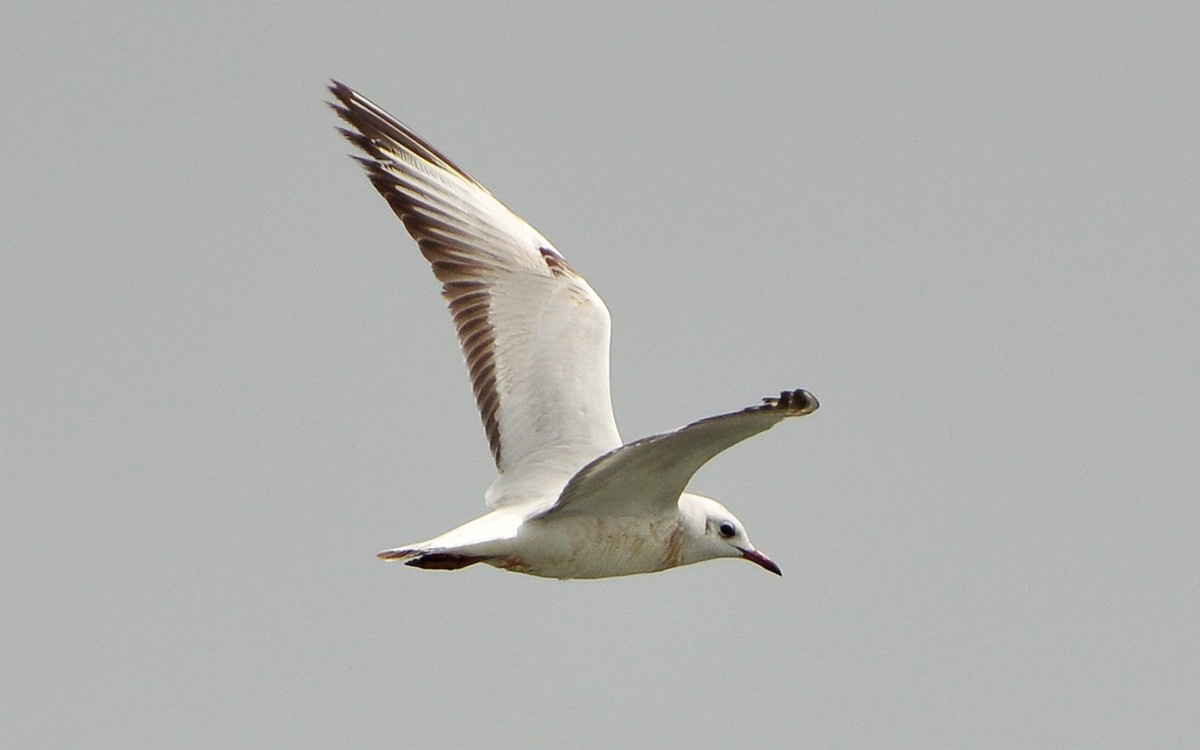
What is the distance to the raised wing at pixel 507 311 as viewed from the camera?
37.2 ft

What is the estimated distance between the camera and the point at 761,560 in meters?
11.5

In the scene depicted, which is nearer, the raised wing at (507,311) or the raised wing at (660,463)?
the raised wing at (660,463)

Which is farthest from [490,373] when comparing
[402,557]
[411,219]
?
[402,557]

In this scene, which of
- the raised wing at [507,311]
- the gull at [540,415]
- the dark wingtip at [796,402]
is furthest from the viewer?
the raised wing at [507,311]

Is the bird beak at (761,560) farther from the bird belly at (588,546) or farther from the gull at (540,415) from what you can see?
the bird belly at (588,546)

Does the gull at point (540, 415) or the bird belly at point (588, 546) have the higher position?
the gull at point (540, 415)

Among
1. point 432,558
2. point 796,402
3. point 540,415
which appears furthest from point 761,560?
point 796,402

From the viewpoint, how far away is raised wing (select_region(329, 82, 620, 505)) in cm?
1135

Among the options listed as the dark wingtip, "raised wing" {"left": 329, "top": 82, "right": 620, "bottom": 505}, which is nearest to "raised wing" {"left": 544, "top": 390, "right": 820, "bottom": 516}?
the dark wingtip

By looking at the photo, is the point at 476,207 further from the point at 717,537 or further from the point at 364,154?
the point at 717,537

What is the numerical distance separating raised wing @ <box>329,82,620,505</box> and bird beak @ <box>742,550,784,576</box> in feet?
3.47

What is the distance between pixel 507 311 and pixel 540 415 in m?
0.99

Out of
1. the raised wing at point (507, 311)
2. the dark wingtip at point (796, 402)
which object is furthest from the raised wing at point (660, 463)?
the raised wing at point (507, 311)

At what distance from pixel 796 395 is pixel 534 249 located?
4823mm
